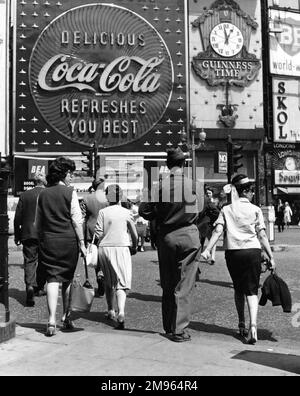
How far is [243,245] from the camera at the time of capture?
611 cm

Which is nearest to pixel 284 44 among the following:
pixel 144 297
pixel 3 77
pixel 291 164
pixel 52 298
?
pixel 291 164

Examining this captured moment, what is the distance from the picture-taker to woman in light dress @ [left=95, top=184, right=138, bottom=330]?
6711 millimetres

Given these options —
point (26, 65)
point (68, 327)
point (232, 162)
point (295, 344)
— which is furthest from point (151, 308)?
point (26, 65)

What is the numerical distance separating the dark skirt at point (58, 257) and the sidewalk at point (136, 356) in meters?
0.64

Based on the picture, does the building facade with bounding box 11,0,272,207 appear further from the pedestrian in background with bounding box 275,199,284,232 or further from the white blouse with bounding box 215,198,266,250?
the white blouse with bounding box 215,198,266,250

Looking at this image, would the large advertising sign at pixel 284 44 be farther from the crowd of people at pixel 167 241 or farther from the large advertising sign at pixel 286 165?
the crowd of people at pixel 167 241

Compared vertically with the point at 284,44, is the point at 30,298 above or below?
below

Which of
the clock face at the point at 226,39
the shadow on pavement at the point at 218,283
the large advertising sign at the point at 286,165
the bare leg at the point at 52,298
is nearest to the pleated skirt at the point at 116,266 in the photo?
the bare leg at the point at 52,298

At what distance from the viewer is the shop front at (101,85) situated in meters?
Answer: 32.2

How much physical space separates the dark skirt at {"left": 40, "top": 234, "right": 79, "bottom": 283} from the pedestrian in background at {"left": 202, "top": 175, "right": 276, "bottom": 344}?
1.49 m

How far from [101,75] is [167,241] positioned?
28539mm

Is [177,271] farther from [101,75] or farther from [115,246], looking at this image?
[101,75]

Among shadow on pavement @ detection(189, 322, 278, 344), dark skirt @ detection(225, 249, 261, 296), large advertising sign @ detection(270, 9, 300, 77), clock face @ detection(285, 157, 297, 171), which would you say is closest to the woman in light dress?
shadow on pavement @ detection(189, 322, 278, 344)

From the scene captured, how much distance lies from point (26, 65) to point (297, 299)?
2721cm
